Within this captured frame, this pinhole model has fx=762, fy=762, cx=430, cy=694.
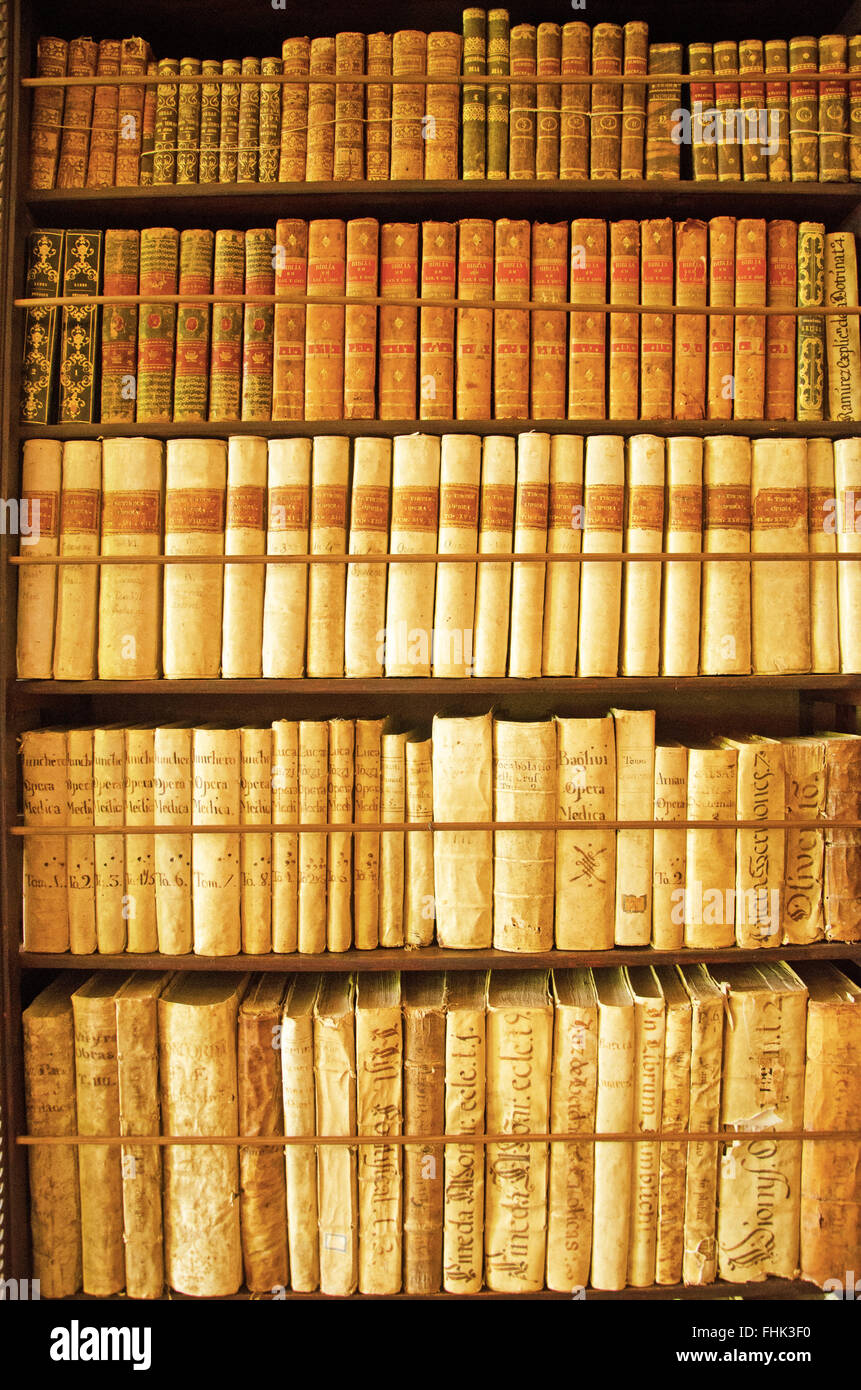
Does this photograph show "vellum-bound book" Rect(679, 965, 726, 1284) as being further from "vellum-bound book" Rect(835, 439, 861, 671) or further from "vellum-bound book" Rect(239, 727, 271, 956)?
"vellum-bound book" Rect(239, 727, 271, 956)

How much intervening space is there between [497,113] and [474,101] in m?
0.04

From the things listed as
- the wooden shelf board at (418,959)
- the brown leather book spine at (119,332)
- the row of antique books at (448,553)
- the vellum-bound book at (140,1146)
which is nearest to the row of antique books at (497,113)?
the brown leather book spine at (119,332)

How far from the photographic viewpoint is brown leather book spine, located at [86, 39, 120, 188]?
1.12m

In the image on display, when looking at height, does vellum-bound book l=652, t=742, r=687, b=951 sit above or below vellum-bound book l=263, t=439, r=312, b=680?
below

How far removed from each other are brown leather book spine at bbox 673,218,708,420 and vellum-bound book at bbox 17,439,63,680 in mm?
919

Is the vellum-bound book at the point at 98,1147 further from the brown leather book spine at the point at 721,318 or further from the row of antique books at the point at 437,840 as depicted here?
the brown leather book spine at the point at 721,318

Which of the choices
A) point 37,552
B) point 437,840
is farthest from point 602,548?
point 37,552

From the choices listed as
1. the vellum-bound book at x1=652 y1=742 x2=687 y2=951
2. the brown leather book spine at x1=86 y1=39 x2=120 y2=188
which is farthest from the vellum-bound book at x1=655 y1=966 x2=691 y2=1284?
the brown leather book spine at x1=86 y1=39 x2=120 y2=188

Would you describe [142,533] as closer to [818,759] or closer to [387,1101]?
[387,1101]

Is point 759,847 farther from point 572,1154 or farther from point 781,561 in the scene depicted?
point 572,1154

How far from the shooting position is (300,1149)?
1.11 metres

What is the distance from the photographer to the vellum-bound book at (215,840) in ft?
3.63

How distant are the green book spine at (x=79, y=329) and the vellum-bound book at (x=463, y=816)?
708mm
